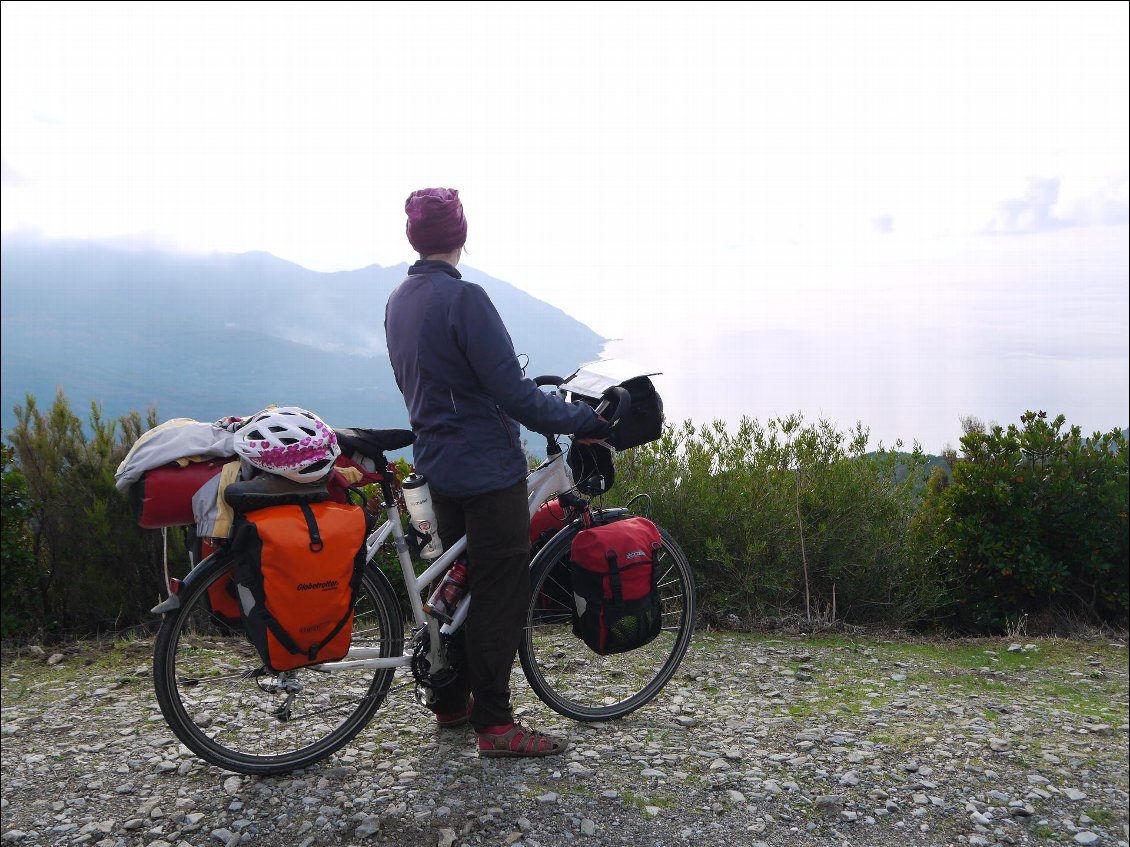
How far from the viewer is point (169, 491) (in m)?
3.13

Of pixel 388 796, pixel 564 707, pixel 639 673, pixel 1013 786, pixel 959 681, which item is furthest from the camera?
pixel 959 681

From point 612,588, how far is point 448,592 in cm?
74

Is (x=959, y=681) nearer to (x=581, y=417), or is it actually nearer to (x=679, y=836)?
(x=679, y=836)

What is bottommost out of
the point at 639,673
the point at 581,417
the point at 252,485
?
the point at 639,673

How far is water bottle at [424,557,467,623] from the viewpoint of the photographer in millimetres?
3709

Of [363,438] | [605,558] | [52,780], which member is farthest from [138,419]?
[605,558]

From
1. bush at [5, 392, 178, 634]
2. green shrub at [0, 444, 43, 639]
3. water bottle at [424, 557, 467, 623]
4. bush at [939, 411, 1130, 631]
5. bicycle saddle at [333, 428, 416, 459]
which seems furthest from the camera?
bush at [939, 411, 1130, 631]

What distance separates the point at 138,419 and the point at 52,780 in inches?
150

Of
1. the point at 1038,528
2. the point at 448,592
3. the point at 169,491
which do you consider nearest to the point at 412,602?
the point at 448,592

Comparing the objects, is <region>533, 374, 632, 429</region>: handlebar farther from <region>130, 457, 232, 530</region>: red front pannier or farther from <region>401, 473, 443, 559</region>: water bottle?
<region>130, 457, 232, 530</region>: red front pannier

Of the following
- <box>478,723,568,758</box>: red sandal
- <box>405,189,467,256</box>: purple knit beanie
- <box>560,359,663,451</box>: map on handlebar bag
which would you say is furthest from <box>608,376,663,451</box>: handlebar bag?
<box>478,723,568,758</box>: red sandal

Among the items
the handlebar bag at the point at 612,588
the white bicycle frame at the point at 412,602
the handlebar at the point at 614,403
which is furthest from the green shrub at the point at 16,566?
the handlebar at the point at 614,403

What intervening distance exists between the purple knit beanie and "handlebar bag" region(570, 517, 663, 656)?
4.73ft

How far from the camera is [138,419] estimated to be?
7062 millimetres
